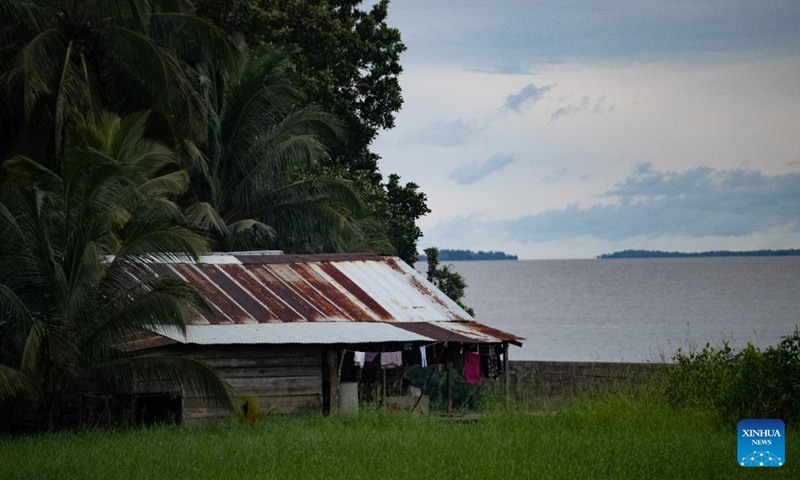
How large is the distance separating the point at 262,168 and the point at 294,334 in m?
9.33

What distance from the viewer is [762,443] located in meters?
17.1

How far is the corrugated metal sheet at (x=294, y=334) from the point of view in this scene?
854 inches

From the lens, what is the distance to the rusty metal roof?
76.4 feet

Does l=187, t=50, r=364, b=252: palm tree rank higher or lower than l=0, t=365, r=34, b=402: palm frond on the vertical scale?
higher

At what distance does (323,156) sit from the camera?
32.6m

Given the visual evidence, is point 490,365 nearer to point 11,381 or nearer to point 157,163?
point 157,163

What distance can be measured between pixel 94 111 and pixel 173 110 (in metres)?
1.78

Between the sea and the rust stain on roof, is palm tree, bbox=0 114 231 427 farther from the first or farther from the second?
the sea

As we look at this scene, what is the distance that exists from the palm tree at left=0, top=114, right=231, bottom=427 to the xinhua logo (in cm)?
838

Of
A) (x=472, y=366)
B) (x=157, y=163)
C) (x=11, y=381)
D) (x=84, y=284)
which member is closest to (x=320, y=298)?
(x=472, y=366)

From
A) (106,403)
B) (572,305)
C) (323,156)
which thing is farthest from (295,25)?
(572,305)

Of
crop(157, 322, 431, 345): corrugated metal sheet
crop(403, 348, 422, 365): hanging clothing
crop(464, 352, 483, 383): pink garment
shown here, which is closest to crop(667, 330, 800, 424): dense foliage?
crop(157, 322, 431, 345): corrugated metal sheet

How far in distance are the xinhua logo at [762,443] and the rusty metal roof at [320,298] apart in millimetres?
6729

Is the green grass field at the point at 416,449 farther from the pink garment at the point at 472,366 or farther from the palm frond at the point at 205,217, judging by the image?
the palm frond at the point at 205,217
